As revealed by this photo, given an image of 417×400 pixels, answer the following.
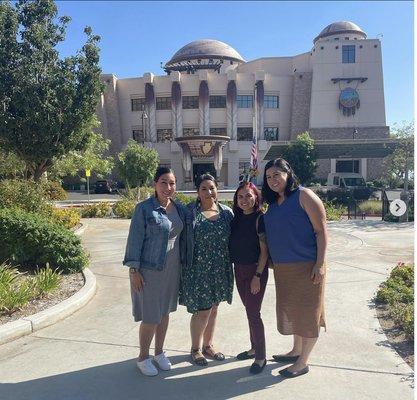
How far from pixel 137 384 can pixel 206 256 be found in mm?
1321

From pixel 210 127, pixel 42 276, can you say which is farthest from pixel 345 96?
pixel 42 276

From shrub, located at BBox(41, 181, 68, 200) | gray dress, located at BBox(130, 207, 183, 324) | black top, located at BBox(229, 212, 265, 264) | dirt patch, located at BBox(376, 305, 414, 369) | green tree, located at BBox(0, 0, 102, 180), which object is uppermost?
green tree, located at BBox(0, 0, 102, 180)

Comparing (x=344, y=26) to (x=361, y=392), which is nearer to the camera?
(x=361, y=392)

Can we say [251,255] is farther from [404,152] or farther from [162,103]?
[162,103]

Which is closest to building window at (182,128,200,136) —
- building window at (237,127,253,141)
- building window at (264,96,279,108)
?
building window at (237,127,253,141)

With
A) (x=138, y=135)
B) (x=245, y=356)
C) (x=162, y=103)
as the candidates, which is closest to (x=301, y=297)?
(x=245, y=356)

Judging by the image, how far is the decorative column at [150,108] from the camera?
1943 inches

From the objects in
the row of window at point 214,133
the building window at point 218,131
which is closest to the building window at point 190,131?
the row of window at point 214,133

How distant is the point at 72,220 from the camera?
12742 mm

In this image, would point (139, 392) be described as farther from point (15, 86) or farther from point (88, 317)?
point (15, 86)

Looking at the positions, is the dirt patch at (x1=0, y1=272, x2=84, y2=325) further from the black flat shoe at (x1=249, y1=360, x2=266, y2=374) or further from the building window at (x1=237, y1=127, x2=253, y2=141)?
the building window at (x1=237, y1=127, x2=253, y2=141)

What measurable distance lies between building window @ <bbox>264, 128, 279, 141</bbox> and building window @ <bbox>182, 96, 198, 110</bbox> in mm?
9590

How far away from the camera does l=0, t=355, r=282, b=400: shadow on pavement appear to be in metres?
3.40

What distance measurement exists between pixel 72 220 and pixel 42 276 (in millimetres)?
7172
